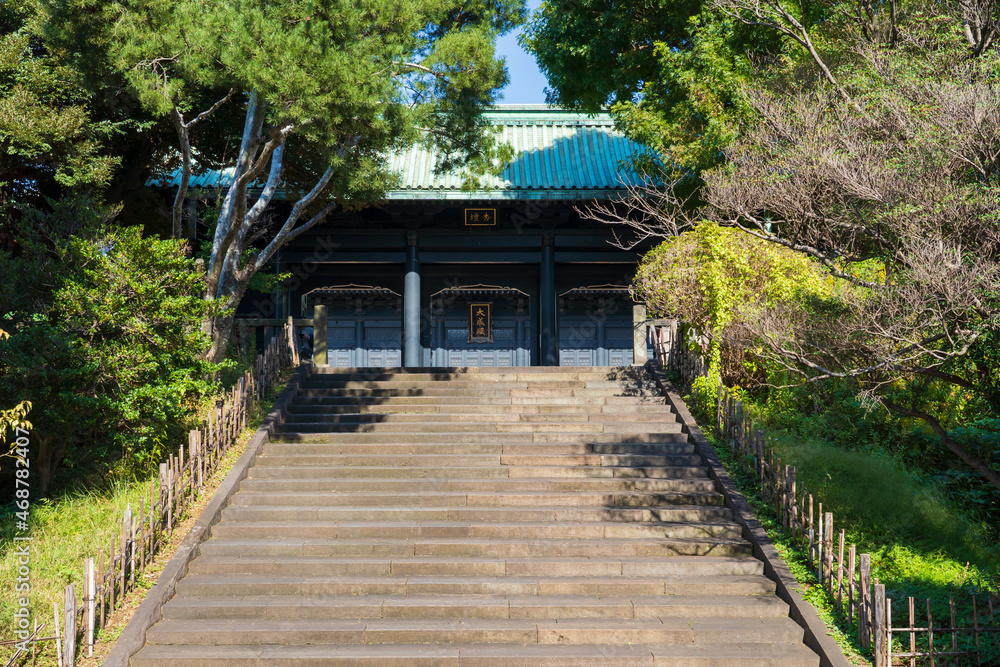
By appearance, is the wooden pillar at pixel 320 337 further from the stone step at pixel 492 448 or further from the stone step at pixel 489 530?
the stone step at pixel 489 530

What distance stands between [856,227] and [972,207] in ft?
3.68

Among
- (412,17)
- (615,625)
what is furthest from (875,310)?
(412,17)

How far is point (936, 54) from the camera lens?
7.21 metres

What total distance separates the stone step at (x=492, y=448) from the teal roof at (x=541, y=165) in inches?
197

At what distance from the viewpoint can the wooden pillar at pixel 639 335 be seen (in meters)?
14.0

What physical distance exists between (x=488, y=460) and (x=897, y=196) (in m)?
5.95

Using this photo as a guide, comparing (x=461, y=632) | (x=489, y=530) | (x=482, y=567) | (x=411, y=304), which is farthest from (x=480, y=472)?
(x=411, y=304)

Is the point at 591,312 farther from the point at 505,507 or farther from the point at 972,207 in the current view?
the point at 972,207

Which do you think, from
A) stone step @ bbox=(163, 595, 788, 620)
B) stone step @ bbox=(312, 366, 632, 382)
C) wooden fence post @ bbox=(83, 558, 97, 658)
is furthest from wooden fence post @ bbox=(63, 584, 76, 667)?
stone step @ bbox=(312, 366, 632, 382)

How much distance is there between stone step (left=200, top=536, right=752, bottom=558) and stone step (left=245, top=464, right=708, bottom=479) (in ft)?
5.10

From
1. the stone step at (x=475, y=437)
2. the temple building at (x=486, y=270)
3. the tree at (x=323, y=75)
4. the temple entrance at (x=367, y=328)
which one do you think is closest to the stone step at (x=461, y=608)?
the stone step at (x=475, y=437)

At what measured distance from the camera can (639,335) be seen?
14125mm

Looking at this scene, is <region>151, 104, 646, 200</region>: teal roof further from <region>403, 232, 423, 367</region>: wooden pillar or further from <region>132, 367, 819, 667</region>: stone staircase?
<region>132, 367, 819, 667</region>: stone staircase

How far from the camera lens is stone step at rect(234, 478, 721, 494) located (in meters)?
9.36
